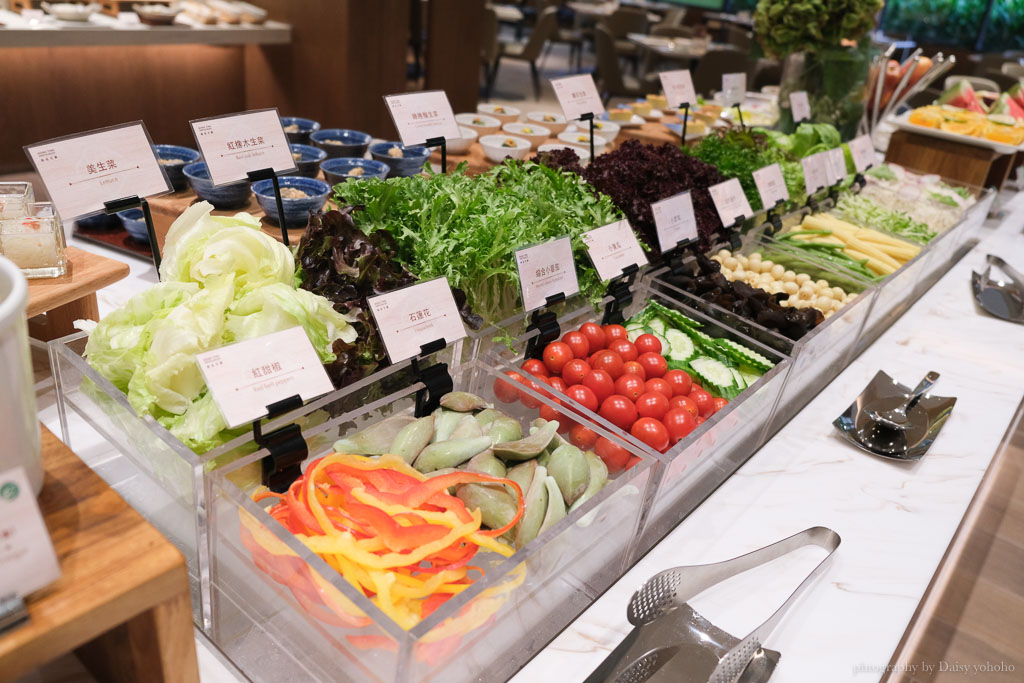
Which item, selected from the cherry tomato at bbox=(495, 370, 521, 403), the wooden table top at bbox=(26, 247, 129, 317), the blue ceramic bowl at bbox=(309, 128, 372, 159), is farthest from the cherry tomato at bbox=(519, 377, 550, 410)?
the blue ceramic bowl at bbox=(309, 128, 372, 159)

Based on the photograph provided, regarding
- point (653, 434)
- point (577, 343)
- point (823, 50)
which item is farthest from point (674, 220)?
A: point (823, 50)

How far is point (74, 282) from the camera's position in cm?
137

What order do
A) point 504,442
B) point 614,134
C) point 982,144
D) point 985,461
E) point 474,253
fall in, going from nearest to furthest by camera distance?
point 504,442 < point 474,253 < point 985,461 < point 614,134 < point 982,144

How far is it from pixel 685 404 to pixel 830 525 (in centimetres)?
36

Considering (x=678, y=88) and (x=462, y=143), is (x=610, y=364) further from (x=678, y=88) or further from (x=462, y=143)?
(x=678, y=88)

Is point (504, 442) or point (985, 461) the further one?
point (985, 461)

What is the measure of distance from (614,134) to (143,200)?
6.45 feet

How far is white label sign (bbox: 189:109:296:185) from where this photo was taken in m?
1.31

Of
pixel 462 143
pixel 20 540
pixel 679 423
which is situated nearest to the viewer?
pixel 20 540

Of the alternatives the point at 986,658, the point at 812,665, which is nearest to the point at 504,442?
the point at 812,665

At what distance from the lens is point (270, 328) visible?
3.64 ft

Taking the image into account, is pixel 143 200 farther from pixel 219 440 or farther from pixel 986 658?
pixel 986 658

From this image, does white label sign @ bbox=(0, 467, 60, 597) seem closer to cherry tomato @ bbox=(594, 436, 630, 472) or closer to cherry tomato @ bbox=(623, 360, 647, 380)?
cherry tomato @ bbox=(594, 436, 630, 472)

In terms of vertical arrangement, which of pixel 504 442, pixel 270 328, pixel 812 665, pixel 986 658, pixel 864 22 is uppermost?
pixel 864 22
